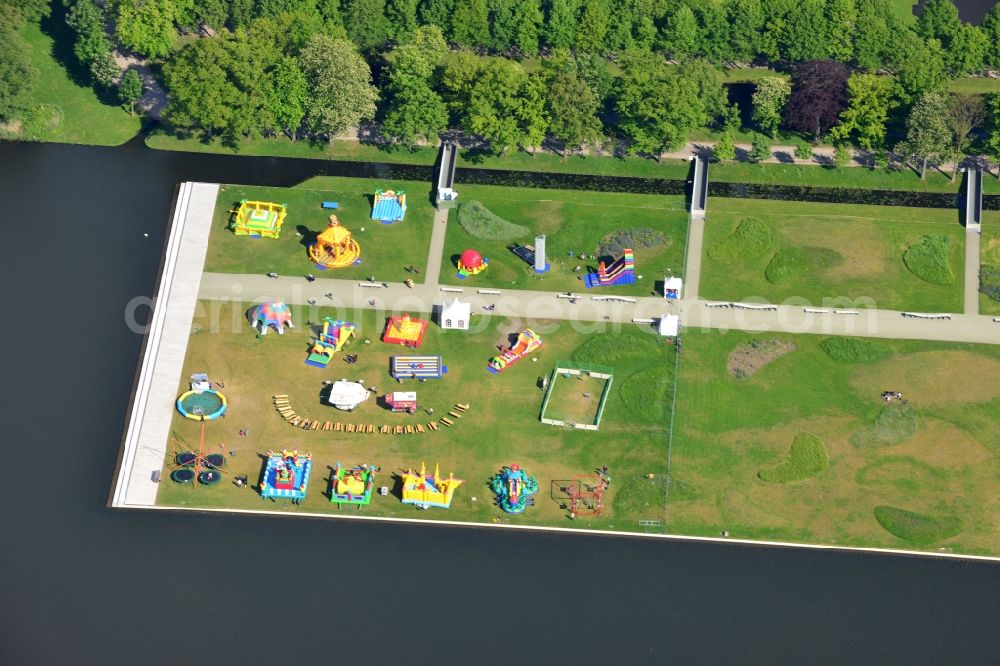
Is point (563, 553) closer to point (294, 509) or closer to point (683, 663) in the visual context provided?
point (683, 663)

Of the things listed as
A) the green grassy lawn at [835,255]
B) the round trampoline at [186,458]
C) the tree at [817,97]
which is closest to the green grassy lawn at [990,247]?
the green grassy lawn at [835,255]

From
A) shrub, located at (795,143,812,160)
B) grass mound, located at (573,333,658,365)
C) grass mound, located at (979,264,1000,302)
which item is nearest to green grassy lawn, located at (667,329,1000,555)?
grass mound, located at (573,333,658,365)

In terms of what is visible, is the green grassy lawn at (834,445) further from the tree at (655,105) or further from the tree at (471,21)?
the tree at (471,21)

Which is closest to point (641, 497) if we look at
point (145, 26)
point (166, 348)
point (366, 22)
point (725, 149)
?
point (725, 149)

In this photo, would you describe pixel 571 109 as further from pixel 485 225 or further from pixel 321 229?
pixel 321 229

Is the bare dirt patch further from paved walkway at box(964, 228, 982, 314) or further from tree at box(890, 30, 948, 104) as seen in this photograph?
tree at box(890, 30, 948, 104)
